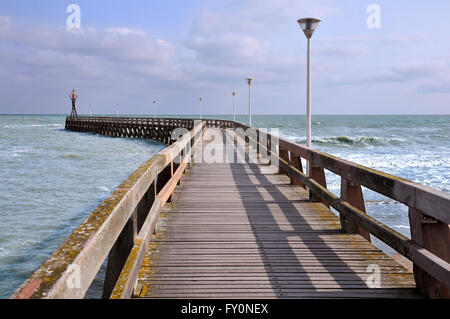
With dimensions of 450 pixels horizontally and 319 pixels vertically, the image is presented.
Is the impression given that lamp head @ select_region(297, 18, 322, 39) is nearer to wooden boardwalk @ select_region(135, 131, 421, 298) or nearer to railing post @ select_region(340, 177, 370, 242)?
wooden boardwalk @ select_region(135, 131, 421, 298)

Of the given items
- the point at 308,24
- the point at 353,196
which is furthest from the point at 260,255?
the point at 308,24

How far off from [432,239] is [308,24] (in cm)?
714

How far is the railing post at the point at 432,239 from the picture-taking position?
9.21 feet

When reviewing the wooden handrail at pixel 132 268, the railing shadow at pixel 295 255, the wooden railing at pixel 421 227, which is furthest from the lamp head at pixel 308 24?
the wooden handrail at pixel 132 268

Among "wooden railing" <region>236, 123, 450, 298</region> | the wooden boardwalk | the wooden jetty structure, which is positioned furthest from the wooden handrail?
"wooden railing" <region>236, 123, 450, 298</region>

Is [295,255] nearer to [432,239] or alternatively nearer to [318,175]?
[432,239]

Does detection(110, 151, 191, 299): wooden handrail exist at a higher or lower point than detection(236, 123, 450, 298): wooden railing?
lower

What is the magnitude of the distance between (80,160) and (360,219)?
25181 mm

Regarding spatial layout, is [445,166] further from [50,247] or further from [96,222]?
[96,222]

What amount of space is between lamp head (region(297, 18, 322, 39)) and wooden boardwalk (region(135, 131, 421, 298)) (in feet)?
14.0

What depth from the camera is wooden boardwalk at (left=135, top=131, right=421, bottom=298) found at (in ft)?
10.5

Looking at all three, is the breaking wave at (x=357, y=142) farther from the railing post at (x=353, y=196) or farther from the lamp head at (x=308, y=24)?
the railing post at (x=353, y=196)

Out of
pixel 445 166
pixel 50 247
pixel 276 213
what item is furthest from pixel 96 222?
→ pixel 445 166

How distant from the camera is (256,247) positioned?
4.26 metres
